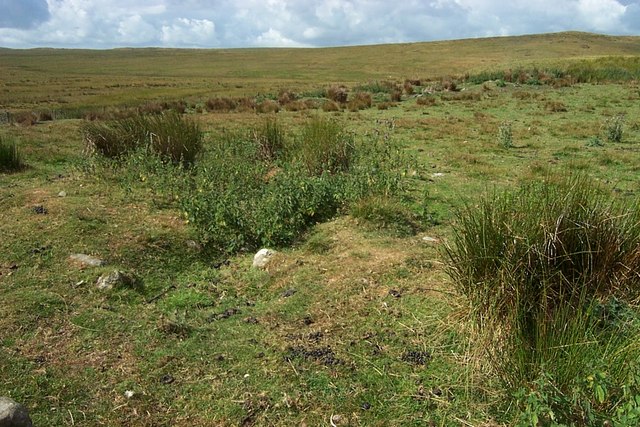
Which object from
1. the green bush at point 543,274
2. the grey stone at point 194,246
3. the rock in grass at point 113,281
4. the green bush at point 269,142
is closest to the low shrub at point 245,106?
the green bush at point 269,142

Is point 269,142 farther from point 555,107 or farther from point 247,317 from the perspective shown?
point 555,107

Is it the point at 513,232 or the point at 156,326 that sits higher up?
the point at 513,232

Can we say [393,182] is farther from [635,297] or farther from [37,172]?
[37,172]

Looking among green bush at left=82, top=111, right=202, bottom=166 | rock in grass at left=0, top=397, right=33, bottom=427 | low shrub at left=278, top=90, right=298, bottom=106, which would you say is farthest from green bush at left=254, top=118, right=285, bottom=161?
low shrub at left=278, top=90, right=298, bottom=106

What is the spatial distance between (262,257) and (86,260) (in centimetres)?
180

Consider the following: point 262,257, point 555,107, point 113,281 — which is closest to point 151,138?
point 262,257

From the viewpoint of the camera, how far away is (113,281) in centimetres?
466

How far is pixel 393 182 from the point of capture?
719 centimetres

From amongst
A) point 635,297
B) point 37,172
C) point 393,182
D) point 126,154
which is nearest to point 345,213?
point 393,182

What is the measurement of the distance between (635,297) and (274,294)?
296 centimetres

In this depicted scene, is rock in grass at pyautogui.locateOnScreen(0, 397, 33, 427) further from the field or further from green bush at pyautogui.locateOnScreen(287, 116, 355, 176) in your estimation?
green bush at pyautogui.locateOnScreen(287, 116, 355, 176)

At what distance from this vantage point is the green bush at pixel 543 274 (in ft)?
9.61

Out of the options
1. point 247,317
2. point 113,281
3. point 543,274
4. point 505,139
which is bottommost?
point 247,317

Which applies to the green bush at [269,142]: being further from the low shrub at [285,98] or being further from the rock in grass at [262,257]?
the low shrub at [285,98]
